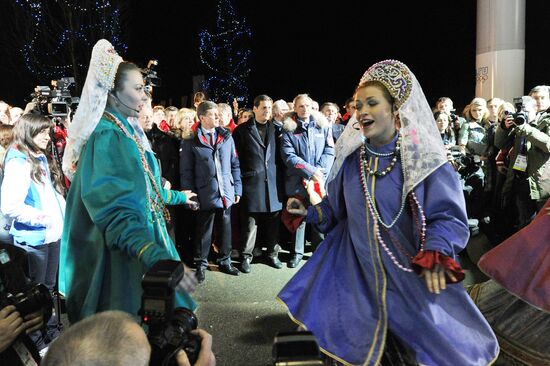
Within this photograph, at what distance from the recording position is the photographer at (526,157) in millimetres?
5707

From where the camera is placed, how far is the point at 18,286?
182 centimetres

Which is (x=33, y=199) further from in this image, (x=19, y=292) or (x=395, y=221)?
(x=395, y=221)

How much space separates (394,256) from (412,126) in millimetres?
664

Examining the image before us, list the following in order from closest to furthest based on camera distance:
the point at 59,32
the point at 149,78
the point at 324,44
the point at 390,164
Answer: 1. the point at 390,164
2. the point at 149,78
3. the point at 59,32
4. the point at 324,44

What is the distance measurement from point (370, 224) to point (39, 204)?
283 cm

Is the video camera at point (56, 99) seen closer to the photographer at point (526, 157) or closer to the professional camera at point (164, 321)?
the professional camera at point (164, 321)

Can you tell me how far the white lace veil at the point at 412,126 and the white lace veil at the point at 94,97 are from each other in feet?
4.33

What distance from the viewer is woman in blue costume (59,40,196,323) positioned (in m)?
2.05

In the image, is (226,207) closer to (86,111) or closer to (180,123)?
(180,123)

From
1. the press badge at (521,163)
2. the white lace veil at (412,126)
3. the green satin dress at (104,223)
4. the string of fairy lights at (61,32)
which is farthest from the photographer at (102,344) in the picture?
the string of fairy lights at (61,32)

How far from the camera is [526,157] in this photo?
5941 millimetres

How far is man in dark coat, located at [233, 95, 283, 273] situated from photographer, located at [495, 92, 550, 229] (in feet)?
9.47

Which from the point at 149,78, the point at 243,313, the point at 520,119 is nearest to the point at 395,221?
the point at 149,78

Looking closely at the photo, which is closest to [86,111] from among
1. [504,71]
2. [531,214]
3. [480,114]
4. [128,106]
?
[128,106]
